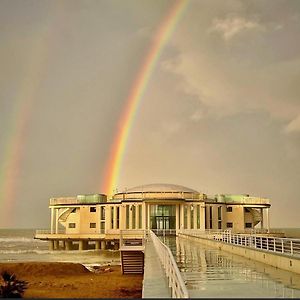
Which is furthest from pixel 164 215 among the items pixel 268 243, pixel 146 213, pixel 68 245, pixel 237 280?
pixel 237 280

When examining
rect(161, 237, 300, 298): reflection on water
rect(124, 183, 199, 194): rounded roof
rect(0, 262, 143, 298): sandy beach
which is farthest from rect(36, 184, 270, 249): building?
rect(161, 237, 300, 298): reflection on water

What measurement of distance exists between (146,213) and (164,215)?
3585 mm

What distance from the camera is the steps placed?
1522 inches

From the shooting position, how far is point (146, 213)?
7662 centimetres

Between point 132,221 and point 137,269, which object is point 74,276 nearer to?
point 137,269

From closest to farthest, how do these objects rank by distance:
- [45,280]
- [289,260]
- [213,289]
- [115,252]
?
[213,289], [289,260], [45,280], [115,252]

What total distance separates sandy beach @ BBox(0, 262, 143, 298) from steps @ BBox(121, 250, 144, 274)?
70 cm

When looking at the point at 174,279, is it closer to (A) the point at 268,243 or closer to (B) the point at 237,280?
(B) the point at 237,280

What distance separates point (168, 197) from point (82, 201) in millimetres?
17401

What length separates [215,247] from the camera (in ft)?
113

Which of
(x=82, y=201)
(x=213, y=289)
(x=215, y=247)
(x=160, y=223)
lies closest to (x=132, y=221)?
(x=160, y=223)

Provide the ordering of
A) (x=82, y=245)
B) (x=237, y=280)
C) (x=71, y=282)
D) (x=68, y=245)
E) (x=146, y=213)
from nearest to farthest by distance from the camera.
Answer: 1. (x=237, y=280)
2. (x=71, y=282)
3. (x=146, y=213)
4. (x=82, y=245)
5. (x=68, y=245)

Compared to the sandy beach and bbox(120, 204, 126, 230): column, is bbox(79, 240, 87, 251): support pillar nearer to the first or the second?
bbox(120, 204, 126, 230): column

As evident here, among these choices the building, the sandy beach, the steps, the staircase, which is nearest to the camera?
the sandy beach
